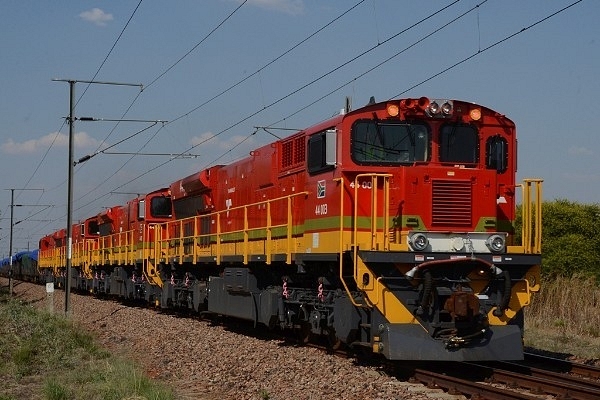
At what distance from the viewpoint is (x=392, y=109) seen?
1164 centimetres

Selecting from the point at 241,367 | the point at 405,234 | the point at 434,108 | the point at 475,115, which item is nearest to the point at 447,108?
the point at 434,108

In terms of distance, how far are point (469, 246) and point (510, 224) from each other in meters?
1.39

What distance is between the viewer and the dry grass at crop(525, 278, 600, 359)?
52.4 ft

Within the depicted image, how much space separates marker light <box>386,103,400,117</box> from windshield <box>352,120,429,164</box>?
6.5 inches

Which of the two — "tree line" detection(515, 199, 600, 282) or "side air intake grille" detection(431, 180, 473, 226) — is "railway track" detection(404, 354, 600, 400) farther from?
"tree line" detection(515, 199, 600, 282)

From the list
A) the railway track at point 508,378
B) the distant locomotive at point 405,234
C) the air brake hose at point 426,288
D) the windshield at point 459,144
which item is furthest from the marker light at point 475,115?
the railway track at point 508,378

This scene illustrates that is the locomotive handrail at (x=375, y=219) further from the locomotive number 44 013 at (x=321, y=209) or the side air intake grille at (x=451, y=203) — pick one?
the locomotive number 44 013 at (x=321, y=209)

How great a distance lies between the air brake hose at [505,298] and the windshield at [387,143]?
2.03 m

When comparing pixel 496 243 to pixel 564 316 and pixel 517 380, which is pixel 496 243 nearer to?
pixel 517 380

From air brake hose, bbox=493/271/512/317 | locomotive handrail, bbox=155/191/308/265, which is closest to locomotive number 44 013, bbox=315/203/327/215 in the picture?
locomotive handrail, bbox=155/191/308/265

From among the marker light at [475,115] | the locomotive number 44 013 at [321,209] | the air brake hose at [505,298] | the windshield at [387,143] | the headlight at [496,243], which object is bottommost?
the air brake hose at [505,298]

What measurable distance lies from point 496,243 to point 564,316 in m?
8.22

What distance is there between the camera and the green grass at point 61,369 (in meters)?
9.55

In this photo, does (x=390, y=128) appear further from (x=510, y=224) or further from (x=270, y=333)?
(x=270, y=333)
